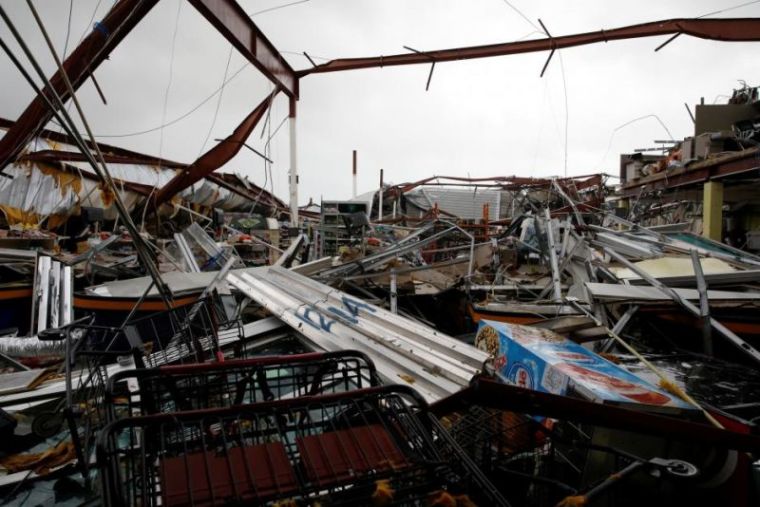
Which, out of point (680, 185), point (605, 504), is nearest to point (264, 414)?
point (605, 504)

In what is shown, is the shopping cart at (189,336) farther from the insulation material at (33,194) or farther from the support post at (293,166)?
the insulation material at (33,194)

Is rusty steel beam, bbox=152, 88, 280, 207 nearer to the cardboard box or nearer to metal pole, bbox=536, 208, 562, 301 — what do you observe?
metal pole, bbox=536, 208, 562, 301

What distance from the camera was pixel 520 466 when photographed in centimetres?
182

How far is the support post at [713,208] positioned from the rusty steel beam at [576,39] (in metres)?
3.10

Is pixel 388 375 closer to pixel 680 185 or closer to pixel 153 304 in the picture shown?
pixel 153 304

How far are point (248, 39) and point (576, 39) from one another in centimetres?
731

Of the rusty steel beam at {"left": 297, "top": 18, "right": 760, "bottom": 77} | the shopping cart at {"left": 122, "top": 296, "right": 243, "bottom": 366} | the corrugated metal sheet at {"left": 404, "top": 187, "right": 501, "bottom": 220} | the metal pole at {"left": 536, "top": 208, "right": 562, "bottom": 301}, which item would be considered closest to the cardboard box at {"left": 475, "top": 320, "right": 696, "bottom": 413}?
the shopping cart at {"left": 122, "top": 296, "right": 243, "bottom": 366}

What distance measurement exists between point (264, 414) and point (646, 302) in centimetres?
331

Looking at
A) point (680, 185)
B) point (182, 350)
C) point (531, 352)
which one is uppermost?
point (680, 185)

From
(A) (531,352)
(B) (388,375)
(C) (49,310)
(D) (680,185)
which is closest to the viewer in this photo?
(A) (531,352)

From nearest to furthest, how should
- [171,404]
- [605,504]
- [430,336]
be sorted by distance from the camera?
[605,504] → [171,404] → [430,336]

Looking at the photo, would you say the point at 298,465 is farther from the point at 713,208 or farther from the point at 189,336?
the point at 713,208

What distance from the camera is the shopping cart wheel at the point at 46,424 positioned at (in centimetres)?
268

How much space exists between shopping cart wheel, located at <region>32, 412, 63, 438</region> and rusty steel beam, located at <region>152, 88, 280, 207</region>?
722 cm
